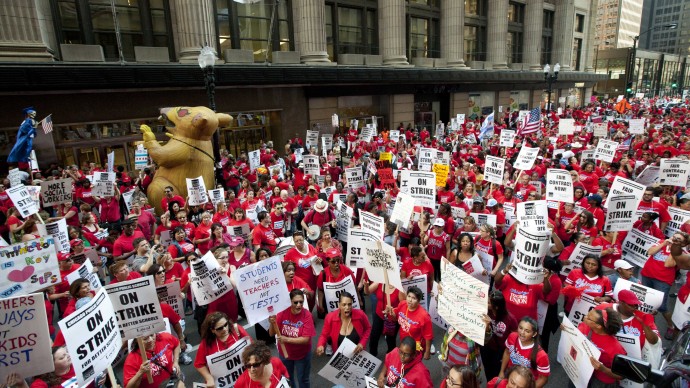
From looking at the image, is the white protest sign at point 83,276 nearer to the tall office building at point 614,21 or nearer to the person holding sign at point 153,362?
A: the person holding sign at point 153,362

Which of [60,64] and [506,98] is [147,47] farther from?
[506,98]

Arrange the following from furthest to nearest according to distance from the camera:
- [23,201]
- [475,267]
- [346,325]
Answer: [23,201], [475,267], [346,325]

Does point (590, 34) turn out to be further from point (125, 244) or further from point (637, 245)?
point (125, 244)

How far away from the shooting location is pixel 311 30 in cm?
2358

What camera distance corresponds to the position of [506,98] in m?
42.2

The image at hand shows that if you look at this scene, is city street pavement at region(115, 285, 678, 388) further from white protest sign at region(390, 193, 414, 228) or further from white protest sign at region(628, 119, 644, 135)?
white protest sign at region(628, 119, 644, 135)

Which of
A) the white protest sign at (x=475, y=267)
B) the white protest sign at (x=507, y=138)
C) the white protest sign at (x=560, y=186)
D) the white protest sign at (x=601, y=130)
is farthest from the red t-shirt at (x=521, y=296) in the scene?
the white protest sign at (x=601, y=130)

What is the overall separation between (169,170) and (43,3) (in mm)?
10104

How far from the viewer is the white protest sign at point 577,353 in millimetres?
3936

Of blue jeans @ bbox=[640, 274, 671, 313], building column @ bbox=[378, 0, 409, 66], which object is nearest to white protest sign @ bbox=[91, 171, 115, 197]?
blue jeans @ bbox=[640, 274, 671, 313]

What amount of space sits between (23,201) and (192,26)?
540 inches

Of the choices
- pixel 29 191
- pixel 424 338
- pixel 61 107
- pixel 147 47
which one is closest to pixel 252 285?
pixel 424 338

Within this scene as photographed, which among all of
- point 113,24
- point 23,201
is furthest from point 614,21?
point 23,201

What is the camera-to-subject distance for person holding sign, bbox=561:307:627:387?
163 inches
